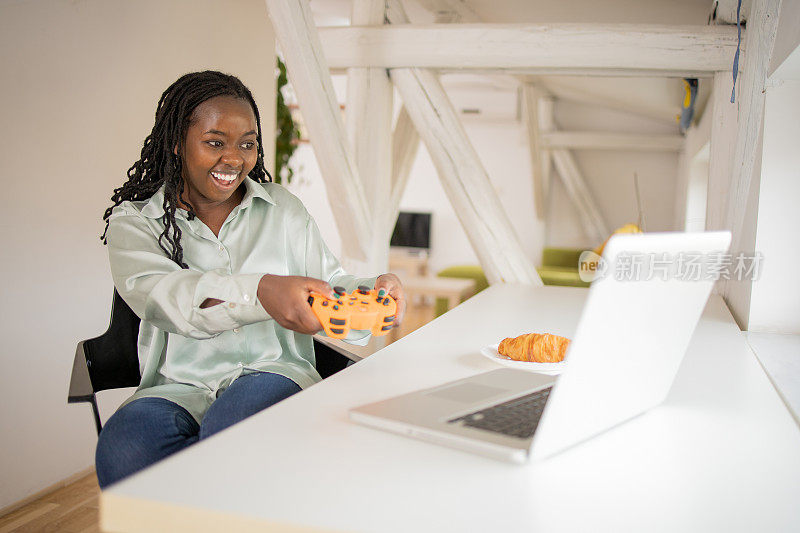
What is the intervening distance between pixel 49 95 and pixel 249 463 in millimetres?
1930

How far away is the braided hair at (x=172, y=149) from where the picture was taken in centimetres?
144

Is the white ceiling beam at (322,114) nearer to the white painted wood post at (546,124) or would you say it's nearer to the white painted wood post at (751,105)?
the white painted wood post at (751,105)

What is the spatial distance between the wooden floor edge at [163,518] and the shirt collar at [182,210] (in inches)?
34.2

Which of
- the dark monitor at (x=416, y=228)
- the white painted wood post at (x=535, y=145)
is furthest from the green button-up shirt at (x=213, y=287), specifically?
the dark monitor at (x=416, y=228)

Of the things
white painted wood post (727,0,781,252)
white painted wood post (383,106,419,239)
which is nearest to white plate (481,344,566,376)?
white painted wood post (727,0,781,252)

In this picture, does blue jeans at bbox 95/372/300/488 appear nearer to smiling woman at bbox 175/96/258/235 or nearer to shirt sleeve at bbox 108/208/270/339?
shirt sleeve at bbox 108/208/270/339

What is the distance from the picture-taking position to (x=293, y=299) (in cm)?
108

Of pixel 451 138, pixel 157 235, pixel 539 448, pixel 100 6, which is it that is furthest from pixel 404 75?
pixel 539 448

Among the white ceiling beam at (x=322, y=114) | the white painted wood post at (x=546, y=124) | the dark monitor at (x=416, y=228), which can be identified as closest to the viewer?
the white ceiling beam at (x=322, y=114)

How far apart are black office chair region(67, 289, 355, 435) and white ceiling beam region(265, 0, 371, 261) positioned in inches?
47.3

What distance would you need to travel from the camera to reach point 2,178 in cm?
211

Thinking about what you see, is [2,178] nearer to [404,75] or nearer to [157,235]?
[157,235]

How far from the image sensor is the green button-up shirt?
122 cm

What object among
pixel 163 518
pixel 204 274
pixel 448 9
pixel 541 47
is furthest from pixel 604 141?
pixel 163 518
